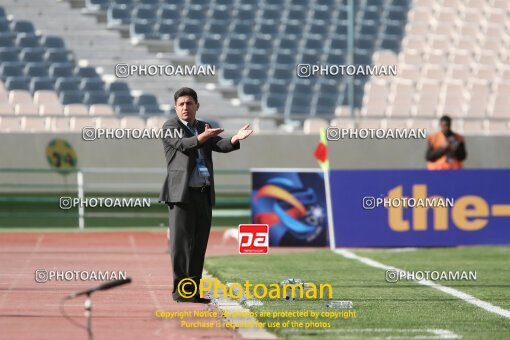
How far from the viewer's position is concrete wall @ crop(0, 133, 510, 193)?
24.9 m

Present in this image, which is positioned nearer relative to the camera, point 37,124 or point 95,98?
point 37,124

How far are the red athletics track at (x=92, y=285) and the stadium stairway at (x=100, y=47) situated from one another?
8.37 m

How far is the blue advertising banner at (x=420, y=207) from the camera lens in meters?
17.8

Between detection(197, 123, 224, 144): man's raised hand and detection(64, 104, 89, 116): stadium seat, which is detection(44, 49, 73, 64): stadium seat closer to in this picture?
detection(64, 104, 89, 116): stadium seat

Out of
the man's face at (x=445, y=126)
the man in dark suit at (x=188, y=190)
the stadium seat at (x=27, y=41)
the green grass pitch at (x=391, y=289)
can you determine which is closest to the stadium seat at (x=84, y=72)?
the stadium seat at (x=27, y=41)

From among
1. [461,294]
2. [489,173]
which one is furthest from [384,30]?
[461,294]

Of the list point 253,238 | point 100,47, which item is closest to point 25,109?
point 100,47

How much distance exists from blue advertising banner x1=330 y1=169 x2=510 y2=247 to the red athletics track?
117 cm

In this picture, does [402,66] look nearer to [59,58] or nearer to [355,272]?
[59,58]

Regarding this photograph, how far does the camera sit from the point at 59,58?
28.1m

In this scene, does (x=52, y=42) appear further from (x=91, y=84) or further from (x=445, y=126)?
(x=445, y=126)

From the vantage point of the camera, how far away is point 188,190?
9.49 meters

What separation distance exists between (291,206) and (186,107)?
844 centimetres

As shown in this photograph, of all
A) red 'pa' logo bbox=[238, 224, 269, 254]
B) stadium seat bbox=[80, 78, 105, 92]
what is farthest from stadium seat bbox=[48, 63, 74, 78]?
red 'pa' logo bbox=[238, 224, 269, 254]
